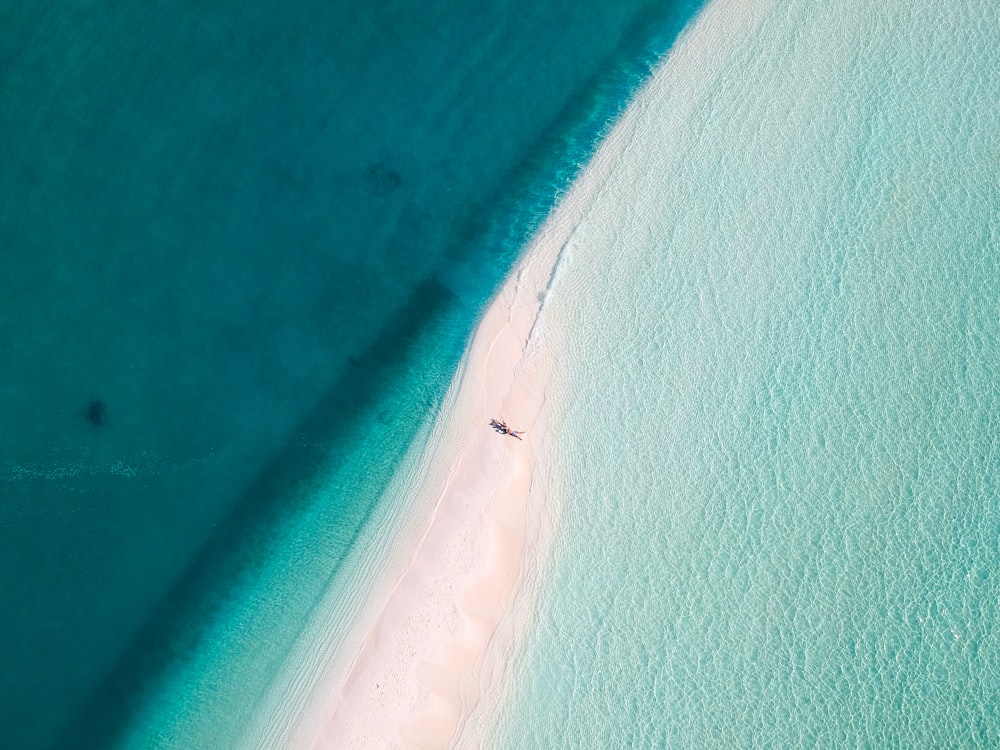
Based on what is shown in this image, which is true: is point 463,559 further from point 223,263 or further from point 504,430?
point 223,263

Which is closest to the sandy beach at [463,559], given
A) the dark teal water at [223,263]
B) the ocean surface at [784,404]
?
the ocean surface at [784,404]

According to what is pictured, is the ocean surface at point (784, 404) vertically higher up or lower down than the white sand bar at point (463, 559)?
higher up

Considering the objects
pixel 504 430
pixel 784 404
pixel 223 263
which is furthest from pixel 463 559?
pixel 223 263

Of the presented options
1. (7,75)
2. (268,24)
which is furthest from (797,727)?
(7,75)

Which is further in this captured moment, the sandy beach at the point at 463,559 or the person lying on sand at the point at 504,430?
the person lying on sand at the point at 504,430

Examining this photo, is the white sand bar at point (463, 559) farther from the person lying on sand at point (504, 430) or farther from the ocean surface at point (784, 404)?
the ocean surface at point (784, 404)

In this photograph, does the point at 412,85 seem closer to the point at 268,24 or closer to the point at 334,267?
the point at 268,24
